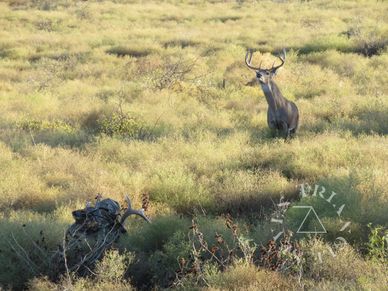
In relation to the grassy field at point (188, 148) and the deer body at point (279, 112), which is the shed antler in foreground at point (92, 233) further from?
the deer body at point (279, 112)

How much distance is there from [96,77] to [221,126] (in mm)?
6099

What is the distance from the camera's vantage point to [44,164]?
7.97 meters

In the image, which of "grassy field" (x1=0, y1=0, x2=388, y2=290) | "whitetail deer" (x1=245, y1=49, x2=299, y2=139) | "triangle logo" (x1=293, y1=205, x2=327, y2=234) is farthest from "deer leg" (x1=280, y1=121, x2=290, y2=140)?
"triangle logo" (x1=293, y1=205, x2=327, y2=234)

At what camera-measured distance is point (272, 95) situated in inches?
373

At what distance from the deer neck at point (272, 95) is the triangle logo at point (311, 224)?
3.90 m

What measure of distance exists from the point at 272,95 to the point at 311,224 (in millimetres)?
4236

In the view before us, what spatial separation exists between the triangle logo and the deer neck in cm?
390

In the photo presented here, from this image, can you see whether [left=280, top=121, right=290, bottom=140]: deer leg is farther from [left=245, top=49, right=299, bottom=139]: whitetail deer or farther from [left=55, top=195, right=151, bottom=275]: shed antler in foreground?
[left=55, top=195, right=151, bottom=275]: shed antler in foreground

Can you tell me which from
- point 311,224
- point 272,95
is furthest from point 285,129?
point 311,224

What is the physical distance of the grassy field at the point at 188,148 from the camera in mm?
5047

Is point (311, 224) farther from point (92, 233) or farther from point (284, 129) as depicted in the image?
point (284, 129)

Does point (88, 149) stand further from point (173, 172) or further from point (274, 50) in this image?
point (274, 50)

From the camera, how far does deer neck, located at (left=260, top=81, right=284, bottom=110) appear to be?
A: 30.8 feet

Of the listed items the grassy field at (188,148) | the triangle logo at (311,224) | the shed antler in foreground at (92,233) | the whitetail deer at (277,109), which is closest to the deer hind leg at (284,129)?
the whitetail deer at (277,109)
